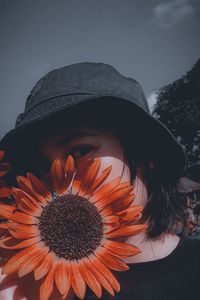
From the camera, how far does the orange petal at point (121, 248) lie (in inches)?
35.8

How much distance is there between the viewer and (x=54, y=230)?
1.16m

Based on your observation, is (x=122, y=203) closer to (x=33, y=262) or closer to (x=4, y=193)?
(x=33, y=262)

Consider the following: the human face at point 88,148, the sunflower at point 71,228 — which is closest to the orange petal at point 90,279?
the sunflower at point 71,228

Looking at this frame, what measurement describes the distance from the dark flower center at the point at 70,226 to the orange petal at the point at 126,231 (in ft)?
0.21

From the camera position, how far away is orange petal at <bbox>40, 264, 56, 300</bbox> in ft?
2.74

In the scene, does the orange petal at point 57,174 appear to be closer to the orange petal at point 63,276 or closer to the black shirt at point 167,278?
the orange petal at point 63,276

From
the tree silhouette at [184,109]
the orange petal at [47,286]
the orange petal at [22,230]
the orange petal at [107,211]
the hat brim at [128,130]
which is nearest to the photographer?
the orange petal at [47,286]

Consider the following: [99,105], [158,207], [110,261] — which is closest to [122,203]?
[110,261]

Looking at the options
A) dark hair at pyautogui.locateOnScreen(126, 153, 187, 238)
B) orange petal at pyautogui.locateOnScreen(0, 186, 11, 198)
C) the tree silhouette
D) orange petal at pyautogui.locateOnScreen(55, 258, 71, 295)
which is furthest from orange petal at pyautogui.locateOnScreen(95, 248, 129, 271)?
the tree silhouette

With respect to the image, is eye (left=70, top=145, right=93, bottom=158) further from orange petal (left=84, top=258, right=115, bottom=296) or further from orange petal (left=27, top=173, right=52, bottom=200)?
orange petal (left=84, top=258, right=115, bottom=296)

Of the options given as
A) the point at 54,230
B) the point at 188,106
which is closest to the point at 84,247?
the point at 54,230

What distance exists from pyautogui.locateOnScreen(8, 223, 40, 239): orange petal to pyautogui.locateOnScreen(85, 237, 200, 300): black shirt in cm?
37

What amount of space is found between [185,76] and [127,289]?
23.5m

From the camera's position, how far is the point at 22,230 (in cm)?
101
